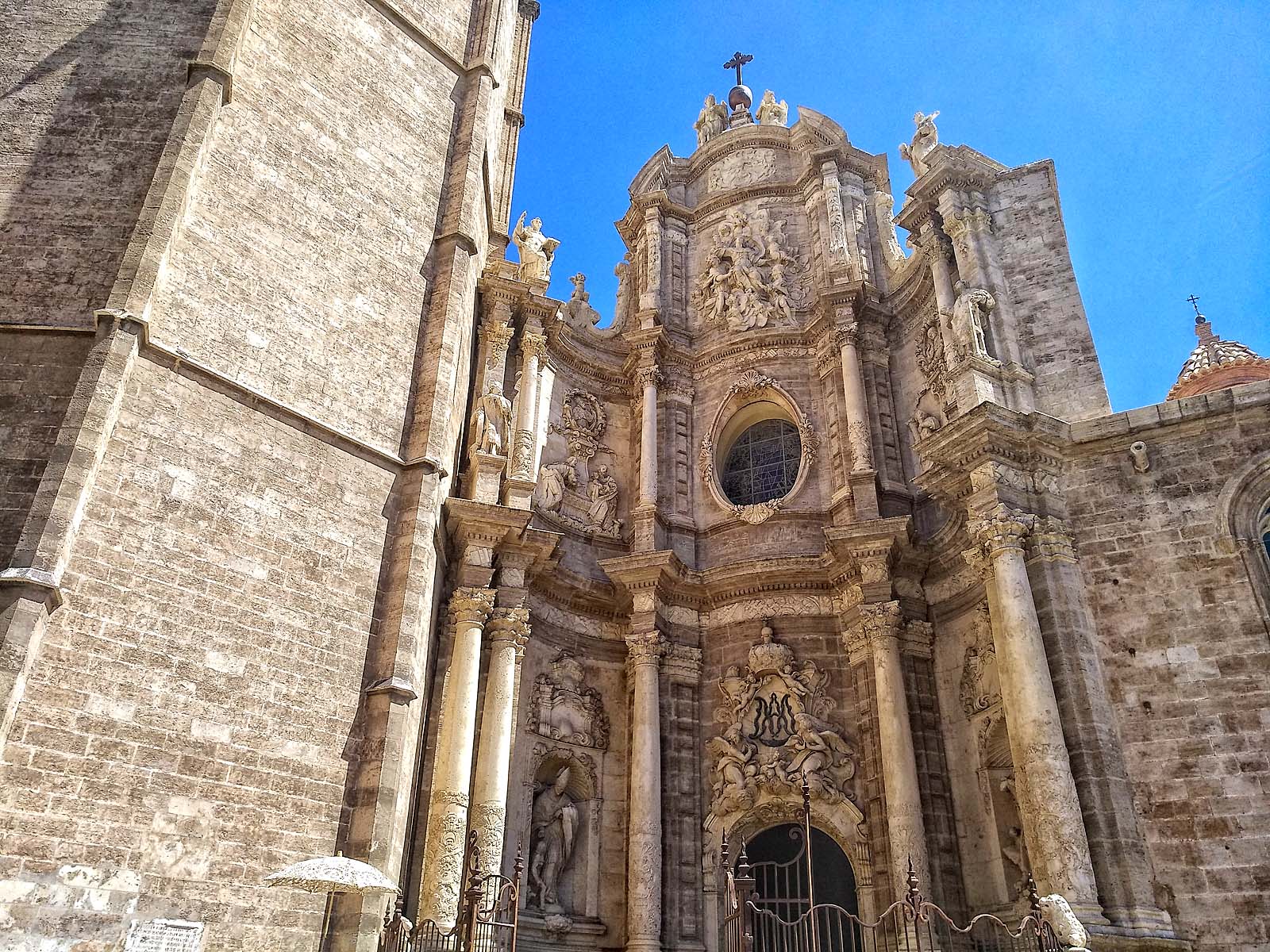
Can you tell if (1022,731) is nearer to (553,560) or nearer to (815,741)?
(815,741)

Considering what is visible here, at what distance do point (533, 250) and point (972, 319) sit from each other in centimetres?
757

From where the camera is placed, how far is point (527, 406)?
51.0 feet

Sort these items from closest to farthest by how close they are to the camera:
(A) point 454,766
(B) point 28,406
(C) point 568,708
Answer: (B) point 28,406
(A) point 454,766
(C) point 568,708

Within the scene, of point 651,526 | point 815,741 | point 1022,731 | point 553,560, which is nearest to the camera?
point 1022,731

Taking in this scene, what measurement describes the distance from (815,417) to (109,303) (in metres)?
10.5

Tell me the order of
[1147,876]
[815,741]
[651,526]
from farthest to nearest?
[651,526]
[815,741]
[1147,876]

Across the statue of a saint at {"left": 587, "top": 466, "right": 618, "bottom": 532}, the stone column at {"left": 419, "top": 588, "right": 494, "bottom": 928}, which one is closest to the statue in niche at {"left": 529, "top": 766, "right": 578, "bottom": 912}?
the stone column at {"left": 419, "top": 588, "right": 494, "bottom": 928}

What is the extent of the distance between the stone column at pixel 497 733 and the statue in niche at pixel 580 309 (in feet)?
21.6

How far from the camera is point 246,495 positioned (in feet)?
35.0

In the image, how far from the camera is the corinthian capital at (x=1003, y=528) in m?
11.1

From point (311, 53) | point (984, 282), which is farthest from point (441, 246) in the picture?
point (984, 282)

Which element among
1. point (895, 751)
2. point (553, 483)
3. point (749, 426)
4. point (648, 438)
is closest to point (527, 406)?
point (553, 483)

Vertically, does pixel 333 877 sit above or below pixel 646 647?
below

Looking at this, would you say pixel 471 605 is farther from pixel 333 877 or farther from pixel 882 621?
pixel 882 621
